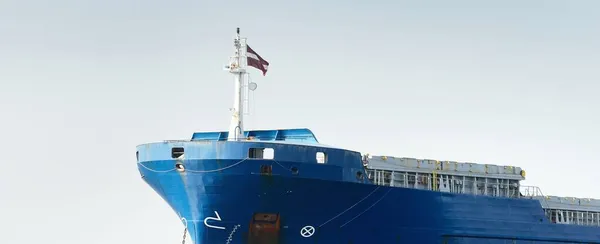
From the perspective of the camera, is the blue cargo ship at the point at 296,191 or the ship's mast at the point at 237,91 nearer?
the blue cargo ship at the point at 296,191

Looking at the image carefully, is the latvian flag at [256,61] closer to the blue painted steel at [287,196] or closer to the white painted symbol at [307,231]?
the blue painted steel at [287,196]

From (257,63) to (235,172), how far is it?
19.3ft

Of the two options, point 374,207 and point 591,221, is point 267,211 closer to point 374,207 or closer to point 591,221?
point 374,207

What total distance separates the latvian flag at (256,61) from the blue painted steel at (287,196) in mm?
3455

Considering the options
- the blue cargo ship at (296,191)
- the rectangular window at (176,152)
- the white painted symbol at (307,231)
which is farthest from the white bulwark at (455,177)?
the rectangular window at (176,152)

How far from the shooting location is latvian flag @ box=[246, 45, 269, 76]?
39759mm

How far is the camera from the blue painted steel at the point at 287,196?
3619 centimetres

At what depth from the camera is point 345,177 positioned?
37375 mm

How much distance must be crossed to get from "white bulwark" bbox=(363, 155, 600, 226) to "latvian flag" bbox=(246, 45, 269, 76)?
18.9ft

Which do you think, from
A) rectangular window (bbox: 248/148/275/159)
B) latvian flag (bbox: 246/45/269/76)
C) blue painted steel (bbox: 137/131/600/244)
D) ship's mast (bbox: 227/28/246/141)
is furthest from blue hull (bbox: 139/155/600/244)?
latvian flag (bbox: 246/45/269/76)

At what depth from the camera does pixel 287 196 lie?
36625 millimetres

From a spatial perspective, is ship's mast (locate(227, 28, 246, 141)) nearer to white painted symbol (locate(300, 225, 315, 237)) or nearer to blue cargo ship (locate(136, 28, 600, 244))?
blue cargo ship (locate(136, 28, 600, 244))

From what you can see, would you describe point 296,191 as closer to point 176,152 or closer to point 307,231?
point 307,231

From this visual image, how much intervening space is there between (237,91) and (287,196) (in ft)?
17.8
